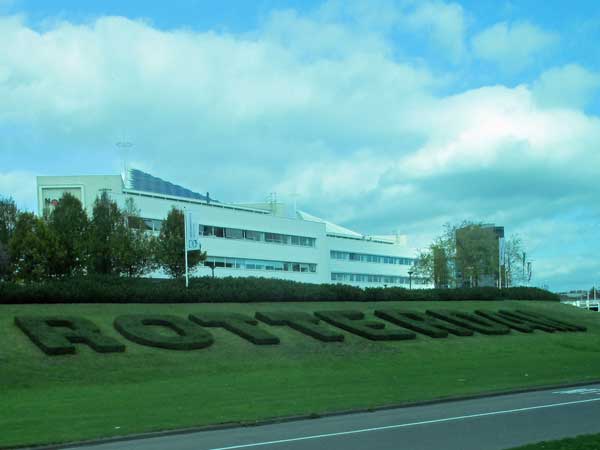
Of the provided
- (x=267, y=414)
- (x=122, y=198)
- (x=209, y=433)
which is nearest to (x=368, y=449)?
(x=209, y=433)

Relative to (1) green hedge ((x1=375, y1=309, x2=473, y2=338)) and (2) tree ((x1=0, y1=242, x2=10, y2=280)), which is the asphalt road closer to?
(1) green hedge ((x1=375, y1=309, x2=473, y2=338))

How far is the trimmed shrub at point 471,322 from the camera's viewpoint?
4456 centimetres

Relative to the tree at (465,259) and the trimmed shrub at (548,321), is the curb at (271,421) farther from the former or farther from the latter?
the tree at (465,259)

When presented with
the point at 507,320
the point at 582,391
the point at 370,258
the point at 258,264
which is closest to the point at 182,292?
the point at 582,391

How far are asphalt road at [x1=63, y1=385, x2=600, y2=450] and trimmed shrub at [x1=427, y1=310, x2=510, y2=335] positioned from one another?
81.9 feet

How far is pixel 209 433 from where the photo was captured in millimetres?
16109

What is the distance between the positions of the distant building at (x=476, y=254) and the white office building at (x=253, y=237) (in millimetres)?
14401

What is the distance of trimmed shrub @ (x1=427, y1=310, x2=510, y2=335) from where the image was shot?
44562 millimetres

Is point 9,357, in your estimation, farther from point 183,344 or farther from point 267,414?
point 267,414

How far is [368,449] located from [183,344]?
18.9 metres

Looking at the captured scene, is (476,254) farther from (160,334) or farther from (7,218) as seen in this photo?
(160,334)

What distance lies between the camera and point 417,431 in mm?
15109

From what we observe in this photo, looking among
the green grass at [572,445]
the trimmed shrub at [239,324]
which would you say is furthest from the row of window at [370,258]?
the green grass at [572,445]

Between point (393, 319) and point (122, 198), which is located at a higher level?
point (122, 198)
